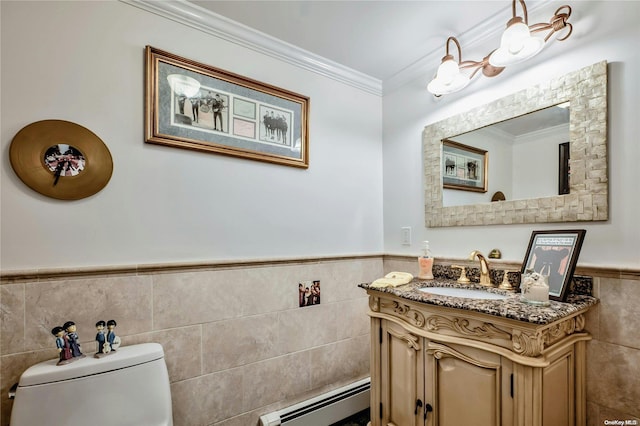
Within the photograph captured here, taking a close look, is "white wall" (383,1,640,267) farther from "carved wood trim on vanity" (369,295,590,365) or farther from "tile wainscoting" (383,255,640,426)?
"carved wood trim on vanity" (369,295,590,365)

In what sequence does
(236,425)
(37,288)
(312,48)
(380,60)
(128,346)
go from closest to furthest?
(37,288) → (128,346) → (236,425) → (312,48) → (380,60)

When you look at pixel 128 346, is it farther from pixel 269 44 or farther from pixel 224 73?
pixel 269 44

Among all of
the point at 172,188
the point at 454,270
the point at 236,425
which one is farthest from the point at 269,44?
the point at 236,425

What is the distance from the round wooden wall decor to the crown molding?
665 millimetres

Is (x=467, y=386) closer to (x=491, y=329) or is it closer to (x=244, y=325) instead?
(x=491, y=329)

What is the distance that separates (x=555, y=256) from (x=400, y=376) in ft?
2.85

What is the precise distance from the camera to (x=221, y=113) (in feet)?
5.09

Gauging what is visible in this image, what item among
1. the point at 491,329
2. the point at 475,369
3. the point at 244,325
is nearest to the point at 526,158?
the point at 491,329

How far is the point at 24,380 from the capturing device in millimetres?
977

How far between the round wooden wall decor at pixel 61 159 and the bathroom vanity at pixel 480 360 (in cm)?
139

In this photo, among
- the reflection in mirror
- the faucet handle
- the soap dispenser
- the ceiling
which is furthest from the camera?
the soap dispenser

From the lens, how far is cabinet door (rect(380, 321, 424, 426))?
A: 1.29 meters

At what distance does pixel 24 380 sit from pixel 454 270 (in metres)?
1.93

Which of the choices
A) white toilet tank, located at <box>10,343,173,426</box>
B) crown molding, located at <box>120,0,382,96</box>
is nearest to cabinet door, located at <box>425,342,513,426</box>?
white toilet tank, located at <box>10,343,173,426</box>
